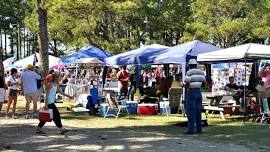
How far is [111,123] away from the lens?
49.2 feet

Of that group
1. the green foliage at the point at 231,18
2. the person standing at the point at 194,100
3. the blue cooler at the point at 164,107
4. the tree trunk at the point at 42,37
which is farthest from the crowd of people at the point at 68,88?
the green foliage at the point at 231,18

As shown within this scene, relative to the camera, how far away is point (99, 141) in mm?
11117

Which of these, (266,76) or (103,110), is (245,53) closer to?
(266,76)

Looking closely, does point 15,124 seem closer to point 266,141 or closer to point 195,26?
point 266,141

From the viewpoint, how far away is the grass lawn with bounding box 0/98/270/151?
11.6 metres

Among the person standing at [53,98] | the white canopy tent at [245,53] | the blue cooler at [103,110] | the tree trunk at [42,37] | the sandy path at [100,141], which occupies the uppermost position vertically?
the tree trunk at [42,37]

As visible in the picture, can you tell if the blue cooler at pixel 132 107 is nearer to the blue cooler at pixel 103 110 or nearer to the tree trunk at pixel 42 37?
the blue cooler at pixel 103 110

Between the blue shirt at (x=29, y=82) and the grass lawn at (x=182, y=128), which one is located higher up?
the blue shirt at (x=29, y=82)

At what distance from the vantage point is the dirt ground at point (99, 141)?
1013 centimetres

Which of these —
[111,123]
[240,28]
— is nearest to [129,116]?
[111,123]

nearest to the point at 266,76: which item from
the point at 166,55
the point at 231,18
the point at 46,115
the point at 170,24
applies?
the point at 166,55

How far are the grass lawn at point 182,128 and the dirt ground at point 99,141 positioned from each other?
1.02ft

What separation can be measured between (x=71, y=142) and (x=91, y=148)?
3.23ft

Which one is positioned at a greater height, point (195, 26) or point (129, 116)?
point (195, 26)
